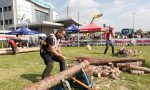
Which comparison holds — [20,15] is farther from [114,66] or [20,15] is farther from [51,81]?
[51,81]

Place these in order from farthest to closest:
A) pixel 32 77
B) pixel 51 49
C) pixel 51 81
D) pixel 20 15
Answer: pixel 20 15 → pixel 32 77 → pixel 51 49 → pixel 51 81

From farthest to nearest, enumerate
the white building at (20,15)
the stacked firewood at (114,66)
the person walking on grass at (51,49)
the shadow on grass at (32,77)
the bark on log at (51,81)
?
the white building at (20,15), the stacked firewood at (114,66), the shadow on grass at (32,77), the person walking on grass at (51,49), the bark on log at (51,81)

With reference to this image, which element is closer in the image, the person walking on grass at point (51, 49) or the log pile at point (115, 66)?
the person walking on grass at point (51, 49)

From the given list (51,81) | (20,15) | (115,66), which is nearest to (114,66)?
(115,66)

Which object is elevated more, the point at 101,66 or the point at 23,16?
the point at 23,16

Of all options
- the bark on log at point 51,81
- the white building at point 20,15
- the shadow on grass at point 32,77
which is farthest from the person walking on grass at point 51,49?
the white building at point 20,15

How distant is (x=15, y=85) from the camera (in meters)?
8.83

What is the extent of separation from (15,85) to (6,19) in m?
50.3

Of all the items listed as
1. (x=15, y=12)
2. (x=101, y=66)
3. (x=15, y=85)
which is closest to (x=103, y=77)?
(x=101, y=66)

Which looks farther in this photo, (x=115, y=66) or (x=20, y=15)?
(x=20, y=15)

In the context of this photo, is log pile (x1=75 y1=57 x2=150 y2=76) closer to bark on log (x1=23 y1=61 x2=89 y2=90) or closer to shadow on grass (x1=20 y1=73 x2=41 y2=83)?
shadow on grass (x1=20 y1=73 x2=41 y2=83)

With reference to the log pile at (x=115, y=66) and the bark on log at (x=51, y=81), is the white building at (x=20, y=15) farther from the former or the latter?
the bark on log at (x=51, y=81)

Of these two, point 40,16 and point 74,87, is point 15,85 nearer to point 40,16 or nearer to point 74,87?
point 74,87

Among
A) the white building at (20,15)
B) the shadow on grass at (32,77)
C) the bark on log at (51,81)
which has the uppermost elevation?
the white building at (20,15)
